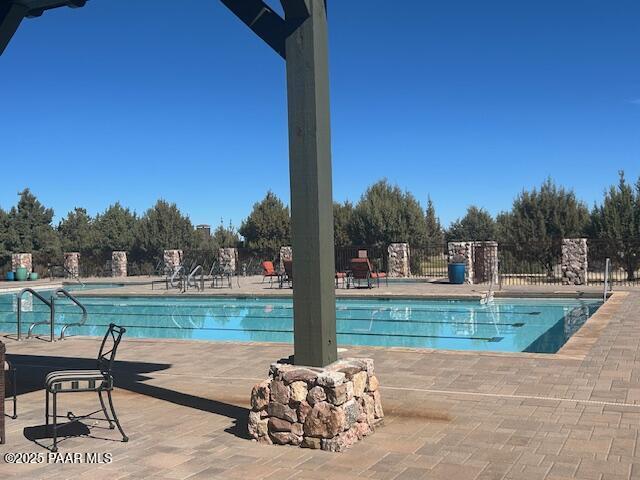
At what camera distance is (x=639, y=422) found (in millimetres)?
3957

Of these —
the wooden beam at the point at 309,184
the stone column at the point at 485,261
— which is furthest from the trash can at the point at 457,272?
the wooden beam at the point at 309,184

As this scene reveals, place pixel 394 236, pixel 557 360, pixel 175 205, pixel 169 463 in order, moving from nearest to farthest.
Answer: pixel 169 463
pixel 557 360
pixel 394 236
pixel 175 205

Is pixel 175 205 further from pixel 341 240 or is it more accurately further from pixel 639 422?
pixel 639 422

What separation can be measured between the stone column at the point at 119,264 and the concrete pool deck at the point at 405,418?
2099 centimetres

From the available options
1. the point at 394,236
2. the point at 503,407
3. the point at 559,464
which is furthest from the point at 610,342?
the point at 394,236

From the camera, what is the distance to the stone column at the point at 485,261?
1842 centimetres

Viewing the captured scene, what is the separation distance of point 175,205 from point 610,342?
2660 centimetres

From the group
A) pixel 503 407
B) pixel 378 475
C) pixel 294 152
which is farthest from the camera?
pixel 503 407

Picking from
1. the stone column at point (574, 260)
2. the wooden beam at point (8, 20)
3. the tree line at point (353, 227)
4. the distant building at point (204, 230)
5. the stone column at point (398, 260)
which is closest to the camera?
the wooden beam at point (8, 20)

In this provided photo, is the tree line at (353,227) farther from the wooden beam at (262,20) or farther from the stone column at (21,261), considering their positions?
the wooden beam at (262,20)

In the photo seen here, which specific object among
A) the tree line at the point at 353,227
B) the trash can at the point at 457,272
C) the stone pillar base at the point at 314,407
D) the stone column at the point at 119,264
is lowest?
the stone pillar base at the point at 314,407

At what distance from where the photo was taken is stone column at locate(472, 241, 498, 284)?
18422 mm

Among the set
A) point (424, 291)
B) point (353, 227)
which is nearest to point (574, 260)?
point (424, 291)

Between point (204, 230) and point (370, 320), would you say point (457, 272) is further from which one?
point (204, 230)
